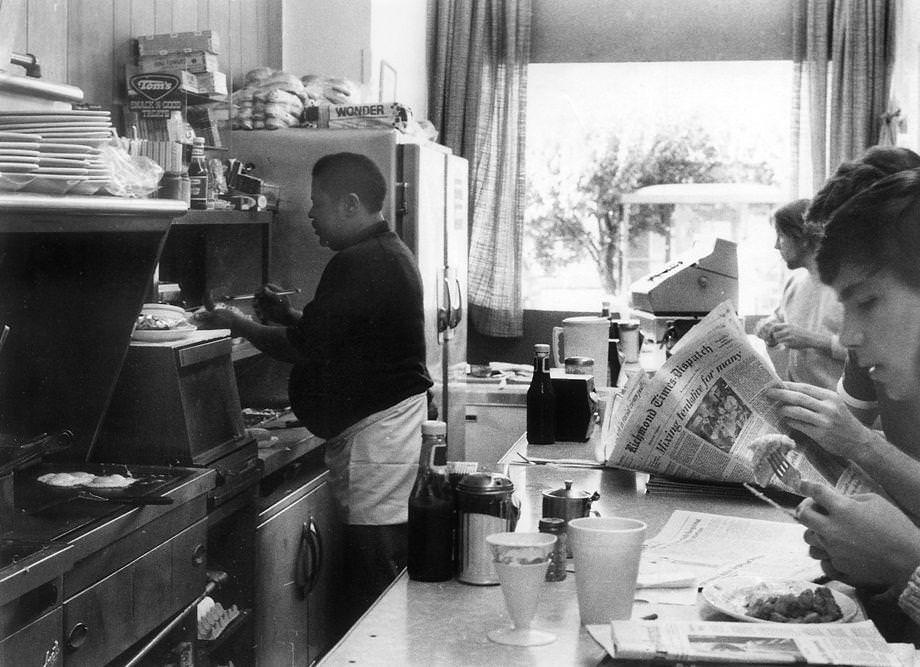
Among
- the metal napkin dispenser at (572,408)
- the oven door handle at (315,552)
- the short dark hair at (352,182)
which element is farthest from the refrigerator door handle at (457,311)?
the metal napkin dispenser at (572,408)

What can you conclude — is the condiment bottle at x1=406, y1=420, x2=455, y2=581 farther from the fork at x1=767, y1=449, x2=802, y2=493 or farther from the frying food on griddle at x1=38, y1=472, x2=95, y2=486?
the frying food on griddle at x1=38, y1=472, x2=95, y2=486

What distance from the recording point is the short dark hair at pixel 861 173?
2.37 m

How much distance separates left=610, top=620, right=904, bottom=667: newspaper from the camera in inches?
49.4

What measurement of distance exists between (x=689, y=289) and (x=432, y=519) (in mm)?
3394

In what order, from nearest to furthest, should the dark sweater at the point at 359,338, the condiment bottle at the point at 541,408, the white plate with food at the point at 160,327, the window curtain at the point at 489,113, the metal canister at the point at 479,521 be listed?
the metal canister at the point at 479,521
the white plate with food at the point at 160,327
the condiment bottle at the point at 541,408
the dark sweater at the point at 359,338
the window curtain at the point at 489,113

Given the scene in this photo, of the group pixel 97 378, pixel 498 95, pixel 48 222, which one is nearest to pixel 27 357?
pixel 97 378

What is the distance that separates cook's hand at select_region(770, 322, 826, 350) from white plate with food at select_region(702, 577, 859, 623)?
232 centimetres

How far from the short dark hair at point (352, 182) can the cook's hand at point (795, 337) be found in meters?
→ 1.47

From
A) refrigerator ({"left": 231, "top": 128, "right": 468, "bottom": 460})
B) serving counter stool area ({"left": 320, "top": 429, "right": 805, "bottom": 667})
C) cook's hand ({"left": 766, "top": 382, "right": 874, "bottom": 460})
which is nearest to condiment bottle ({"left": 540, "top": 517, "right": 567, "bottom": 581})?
serving counter stool area ({"left": 320, "top": 429, "right": 805, "bottom": 667})

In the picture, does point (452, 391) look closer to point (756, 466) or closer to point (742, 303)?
point (742, 303)

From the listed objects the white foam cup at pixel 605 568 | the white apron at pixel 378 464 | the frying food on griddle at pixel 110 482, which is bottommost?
the white apron at pixel 378 464

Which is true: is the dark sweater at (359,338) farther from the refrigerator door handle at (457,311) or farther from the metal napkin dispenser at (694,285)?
the metal napkin dispenser at (694,285)

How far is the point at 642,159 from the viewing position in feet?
20.4

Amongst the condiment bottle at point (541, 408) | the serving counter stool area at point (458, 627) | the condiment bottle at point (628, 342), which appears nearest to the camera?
the serving counter stool area at point (458, 627)
